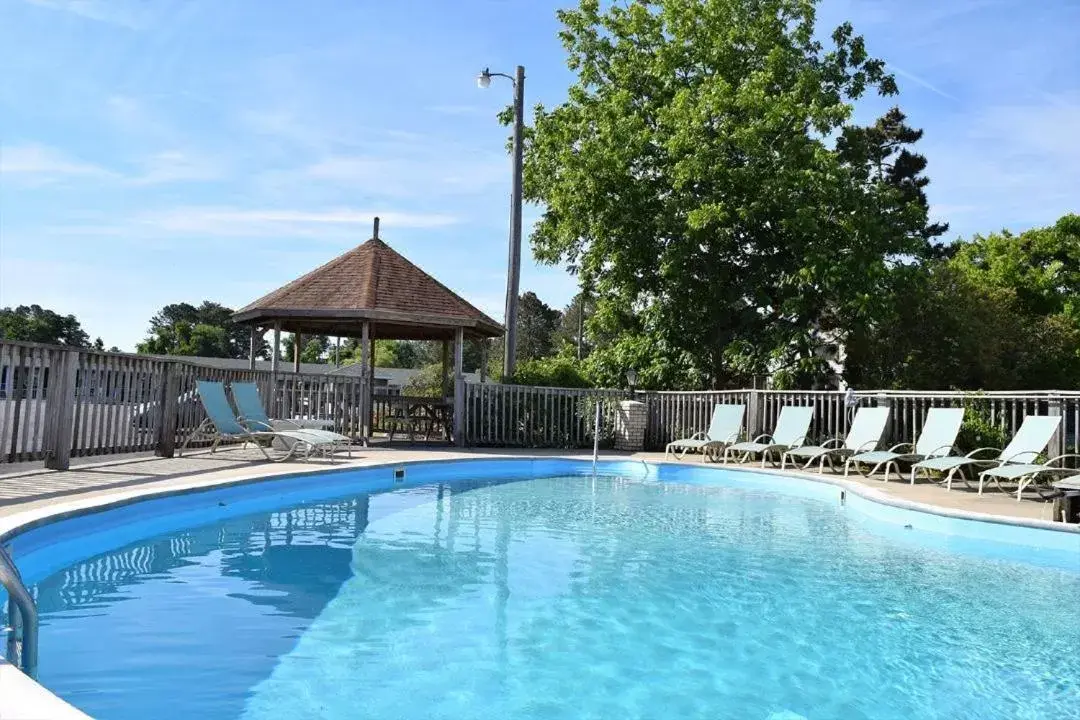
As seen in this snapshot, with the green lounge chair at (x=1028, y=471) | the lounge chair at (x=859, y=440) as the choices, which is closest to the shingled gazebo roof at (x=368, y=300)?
the lounge chair at (x=859, y=440)

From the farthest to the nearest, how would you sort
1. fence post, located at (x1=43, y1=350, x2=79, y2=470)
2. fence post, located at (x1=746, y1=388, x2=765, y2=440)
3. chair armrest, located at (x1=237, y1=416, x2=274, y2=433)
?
1. fence post, located at (x1=746, y1=388, x2=765, y2=440)
2. chair armrest, located at (x1=237, y1=416, x2=274, y2=433)
3. fence post, located at (x1=43, y1=350, x2=79, y2=470)

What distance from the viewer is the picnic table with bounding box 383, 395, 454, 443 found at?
1688 centimetres

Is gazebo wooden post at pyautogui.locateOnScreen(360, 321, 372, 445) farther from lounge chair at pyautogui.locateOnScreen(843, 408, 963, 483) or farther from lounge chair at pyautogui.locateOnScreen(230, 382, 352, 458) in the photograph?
lounge chair at pyautogui.locateOnScreen(843, 408, 963, 483)

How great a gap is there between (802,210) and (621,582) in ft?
44.5

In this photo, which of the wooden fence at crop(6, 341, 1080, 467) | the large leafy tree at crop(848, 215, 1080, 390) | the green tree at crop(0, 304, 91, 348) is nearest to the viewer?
the wooden fence at crop(6, 341, 1080, 467)

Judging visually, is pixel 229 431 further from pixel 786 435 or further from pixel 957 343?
pixel 957 343

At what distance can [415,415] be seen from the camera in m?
17.8

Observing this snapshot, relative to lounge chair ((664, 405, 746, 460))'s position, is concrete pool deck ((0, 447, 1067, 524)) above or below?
below

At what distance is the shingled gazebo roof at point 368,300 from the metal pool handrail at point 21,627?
43.4ft

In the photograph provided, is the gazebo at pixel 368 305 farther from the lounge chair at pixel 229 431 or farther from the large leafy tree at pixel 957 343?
the large leafy tree at pixel 957 343

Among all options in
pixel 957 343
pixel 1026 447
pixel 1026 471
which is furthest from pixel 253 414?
pixel 957 343

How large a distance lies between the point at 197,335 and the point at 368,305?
67399 millimetres

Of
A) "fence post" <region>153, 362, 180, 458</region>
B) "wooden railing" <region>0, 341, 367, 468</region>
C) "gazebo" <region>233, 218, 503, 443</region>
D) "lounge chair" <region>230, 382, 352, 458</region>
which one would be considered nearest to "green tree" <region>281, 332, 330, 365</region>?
"gazebo" <region>233, 218, 503, 443</region>

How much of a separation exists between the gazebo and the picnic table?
2.61 feet
